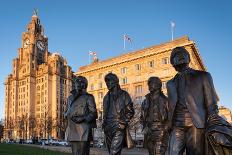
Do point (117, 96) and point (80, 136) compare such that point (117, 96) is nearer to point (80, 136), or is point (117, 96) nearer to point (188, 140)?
point (80, 136)

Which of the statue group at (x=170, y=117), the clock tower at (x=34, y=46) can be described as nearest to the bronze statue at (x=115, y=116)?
the statue group at (x=170, y=117)

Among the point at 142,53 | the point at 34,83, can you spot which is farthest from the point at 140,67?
the point at 34,83

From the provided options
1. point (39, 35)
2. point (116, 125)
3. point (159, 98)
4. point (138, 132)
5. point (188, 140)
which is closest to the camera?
point (188, 140)

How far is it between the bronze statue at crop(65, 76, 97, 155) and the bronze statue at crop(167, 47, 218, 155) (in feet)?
12.2

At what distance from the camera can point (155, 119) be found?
1085cm

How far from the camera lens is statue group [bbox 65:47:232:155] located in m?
6.46

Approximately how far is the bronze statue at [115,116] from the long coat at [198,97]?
3284mm

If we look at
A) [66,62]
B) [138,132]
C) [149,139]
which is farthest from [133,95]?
[66,62]

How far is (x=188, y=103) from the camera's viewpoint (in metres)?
6.75

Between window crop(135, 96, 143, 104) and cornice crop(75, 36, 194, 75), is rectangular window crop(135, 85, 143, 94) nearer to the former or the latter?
window crop(135, 96, 143, 104)

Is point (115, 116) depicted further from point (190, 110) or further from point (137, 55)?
point (137, 55)

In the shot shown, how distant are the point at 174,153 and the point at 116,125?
3501mm

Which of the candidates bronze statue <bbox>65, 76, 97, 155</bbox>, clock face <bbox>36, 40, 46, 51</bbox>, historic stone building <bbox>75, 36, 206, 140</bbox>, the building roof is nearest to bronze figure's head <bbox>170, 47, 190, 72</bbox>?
bronze statue <bbox>65, 76, 97, 155</bbox>

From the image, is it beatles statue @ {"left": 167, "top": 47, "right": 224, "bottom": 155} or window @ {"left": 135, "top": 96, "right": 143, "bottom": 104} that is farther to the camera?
window @ {"left": 135, "top": 96, "right": 143, "bottom": 104}
